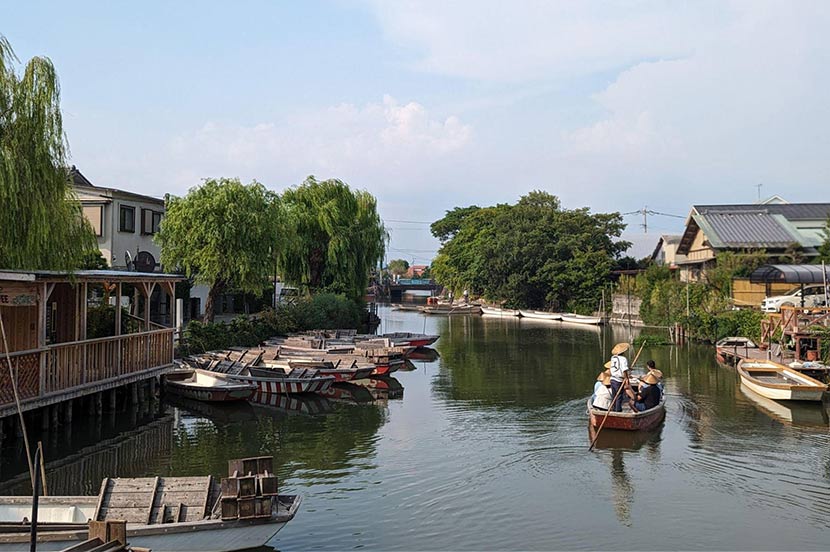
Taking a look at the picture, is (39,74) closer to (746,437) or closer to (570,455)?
(570,455)

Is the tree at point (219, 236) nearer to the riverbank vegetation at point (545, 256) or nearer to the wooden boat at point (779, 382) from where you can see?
the wooden boat at point (779, 382)

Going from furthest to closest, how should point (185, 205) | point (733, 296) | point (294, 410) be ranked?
point (733, 296), point (185, 205), point (294, 410)

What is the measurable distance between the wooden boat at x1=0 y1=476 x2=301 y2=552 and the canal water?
5.04 feet

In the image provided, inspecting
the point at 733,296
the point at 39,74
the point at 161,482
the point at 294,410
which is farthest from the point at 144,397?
the point at 733,296

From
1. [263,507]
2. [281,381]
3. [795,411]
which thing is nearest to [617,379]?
[795,411]

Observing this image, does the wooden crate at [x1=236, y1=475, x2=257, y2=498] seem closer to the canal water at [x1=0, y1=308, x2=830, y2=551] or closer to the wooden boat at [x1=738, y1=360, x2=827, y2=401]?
the canal water at [x1=0, y1=308, x2=830, y2=551]

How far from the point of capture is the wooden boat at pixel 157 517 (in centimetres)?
933

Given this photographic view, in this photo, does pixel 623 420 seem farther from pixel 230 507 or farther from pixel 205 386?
pixel 205 386

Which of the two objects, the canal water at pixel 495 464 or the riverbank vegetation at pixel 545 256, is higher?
the riverbank vegetation at pixel 545 256

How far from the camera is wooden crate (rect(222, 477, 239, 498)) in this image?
9.67 meters

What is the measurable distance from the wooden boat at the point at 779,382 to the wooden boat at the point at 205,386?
15740 millimetres

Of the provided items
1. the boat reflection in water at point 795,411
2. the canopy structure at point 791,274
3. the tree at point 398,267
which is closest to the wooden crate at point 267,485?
the boat reflection in water at point 795,411

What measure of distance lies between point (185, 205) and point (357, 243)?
1567 centimetres

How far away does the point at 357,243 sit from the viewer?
44.7 m
